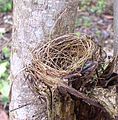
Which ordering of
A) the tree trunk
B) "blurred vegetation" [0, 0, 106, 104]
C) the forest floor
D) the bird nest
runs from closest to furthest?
1. the bird nest
2. the tree trunk
3. "blurred vegetation" [0, 0, 106, 104]
4. the forest floor

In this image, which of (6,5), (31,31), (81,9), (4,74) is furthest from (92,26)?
(31,31)

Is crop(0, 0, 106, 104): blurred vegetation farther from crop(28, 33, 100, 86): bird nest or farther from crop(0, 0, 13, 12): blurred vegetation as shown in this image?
crop(28, 33, 100, 86): bird nest

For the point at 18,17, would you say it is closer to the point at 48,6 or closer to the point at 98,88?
the point at 48,6

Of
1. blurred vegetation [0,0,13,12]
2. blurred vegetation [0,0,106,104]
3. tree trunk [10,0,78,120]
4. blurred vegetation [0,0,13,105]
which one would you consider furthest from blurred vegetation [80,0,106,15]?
tree trunk [10,0,78,120]

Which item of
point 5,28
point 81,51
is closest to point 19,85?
point 81,51

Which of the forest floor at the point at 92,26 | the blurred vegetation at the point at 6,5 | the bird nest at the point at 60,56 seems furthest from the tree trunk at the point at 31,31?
the blurred vegetation at the point at 6,5

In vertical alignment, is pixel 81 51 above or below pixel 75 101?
above
